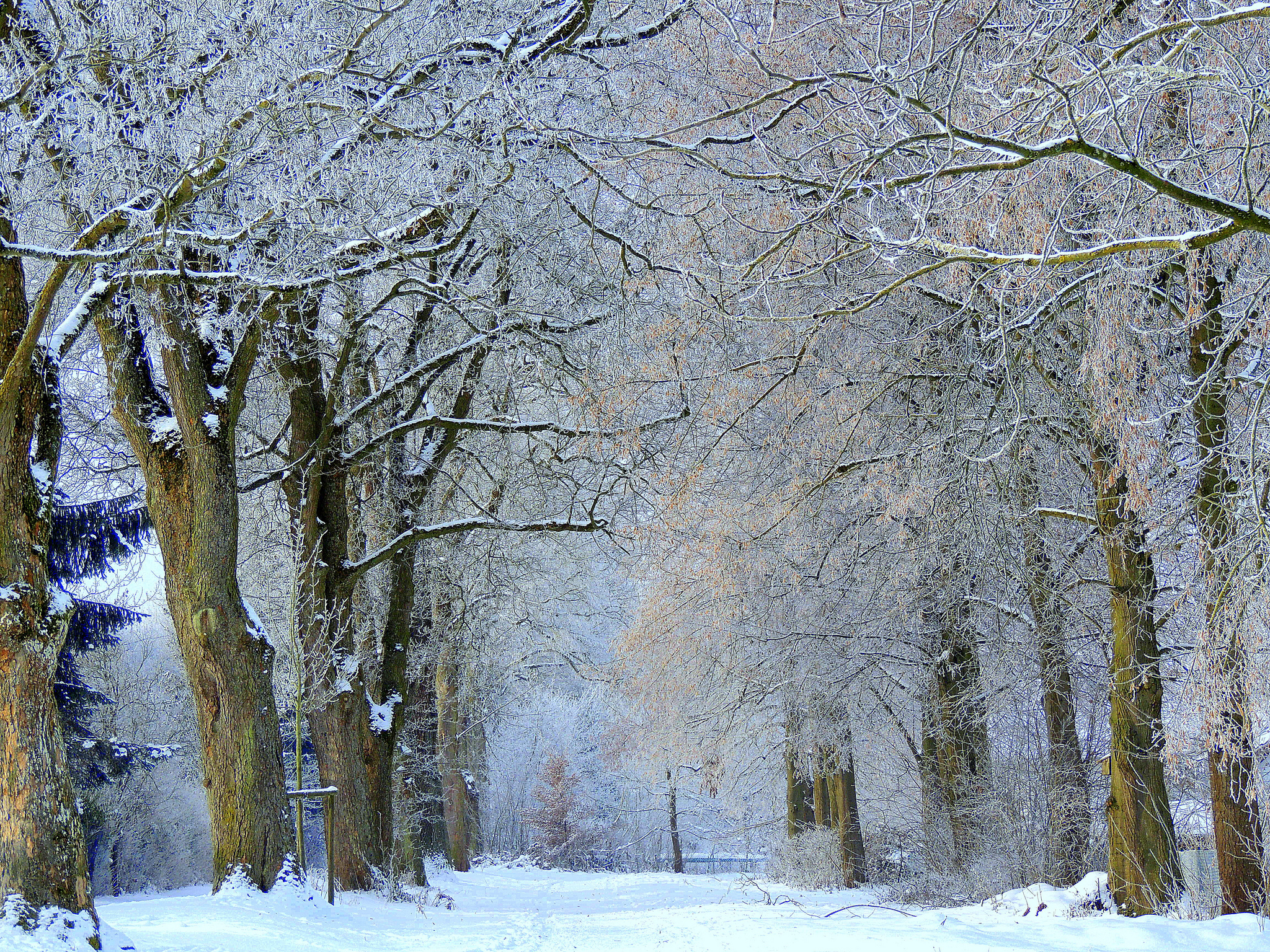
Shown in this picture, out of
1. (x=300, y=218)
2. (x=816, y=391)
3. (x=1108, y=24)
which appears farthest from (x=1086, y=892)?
(x=300, y=218)

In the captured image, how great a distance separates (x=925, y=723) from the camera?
14172 mm

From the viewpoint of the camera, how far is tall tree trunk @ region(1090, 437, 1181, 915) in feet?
25.7

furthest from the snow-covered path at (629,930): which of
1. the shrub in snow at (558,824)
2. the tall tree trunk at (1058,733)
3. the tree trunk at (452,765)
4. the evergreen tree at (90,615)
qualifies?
the shrub in snow at (558,824)

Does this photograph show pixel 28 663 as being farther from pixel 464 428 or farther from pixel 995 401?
pixel 995 401

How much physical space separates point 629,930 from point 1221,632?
17.5 ft

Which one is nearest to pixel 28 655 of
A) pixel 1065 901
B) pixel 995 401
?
pixel 995 401

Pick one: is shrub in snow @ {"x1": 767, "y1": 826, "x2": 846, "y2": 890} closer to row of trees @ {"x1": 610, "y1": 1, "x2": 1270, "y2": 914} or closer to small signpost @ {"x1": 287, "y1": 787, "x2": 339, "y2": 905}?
row of trees @ {"x1": 610, "y1": 1, "x2": 1270, "y2": 914}

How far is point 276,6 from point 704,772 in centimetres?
1236

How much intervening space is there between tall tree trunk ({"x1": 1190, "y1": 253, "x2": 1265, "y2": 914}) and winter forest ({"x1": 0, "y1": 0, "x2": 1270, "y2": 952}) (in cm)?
4

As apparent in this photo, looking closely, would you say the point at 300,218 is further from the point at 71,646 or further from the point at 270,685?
the point at 71,646

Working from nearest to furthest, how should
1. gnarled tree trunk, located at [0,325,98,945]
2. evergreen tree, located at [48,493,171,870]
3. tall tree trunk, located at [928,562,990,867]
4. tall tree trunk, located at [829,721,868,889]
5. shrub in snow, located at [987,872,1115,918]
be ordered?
gnarled tree trunk, located at [0,325,98,945] < shrub in snow, located at [987,872,1115,918] < tall tree trunk, located at [928,562,990,867] < evergreen tree, located at [48,493,171,870] < tall tree trunk, located at [829,721,868,889]

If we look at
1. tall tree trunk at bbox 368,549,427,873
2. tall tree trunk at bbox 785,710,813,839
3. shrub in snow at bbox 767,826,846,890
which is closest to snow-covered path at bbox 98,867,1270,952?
tall tree trunk at bbox 368,549,427,873

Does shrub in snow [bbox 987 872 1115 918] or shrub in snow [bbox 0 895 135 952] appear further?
shrub in snow [bbox 987 872 1115 918]

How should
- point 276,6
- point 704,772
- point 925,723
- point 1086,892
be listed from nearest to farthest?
point 276,6 → point 1086,892 → point 925,723 → point 704,772
